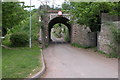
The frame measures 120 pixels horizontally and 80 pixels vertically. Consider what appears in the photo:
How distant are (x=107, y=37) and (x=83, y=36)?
8.33m

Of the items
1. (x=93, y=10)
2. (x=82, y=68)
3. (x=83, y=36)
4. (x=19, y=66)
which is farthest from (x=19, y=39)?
(x=82, y=68)

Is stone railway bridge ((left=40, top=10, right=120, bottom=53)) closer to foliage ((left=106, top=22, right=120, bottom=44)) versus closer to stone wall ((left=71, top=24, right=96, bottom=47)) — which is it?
stone wall ((left=71, top=24, right=96, bottom=47))

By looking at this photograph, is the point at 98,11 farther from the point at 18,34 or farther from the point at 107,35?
the point at 18,34

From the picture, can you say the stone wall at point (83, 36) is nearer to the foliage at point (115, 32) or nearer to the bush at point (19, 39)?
the bush at point (19, 39)

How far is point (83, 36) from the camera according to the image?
20984 mm

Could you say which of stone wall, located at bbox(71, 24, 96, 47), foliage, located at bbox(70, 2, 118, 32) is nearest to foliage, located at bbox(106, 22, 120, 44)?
foliage, located at bbox(70, 2, 118, 32)

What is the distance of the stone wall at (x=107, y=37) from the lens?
11.6m

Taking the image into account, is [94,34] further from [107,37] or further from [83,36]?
[107,37]

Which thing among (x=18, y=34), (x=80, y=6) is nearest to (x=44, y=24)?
(x=18, y=34)

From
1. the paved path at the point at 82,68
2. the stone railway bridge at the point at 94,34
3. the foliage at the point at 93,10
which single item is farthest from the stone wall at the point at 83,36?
the paved path at the point at 82,68

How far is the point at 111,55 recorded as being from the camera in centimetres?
1152

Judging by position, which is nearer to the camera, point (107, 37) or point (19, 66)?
point (19, 66)

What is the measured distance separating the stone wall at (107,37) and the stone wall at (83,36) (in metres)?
4.01

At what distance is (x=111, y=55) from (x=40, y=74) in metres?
6.44
